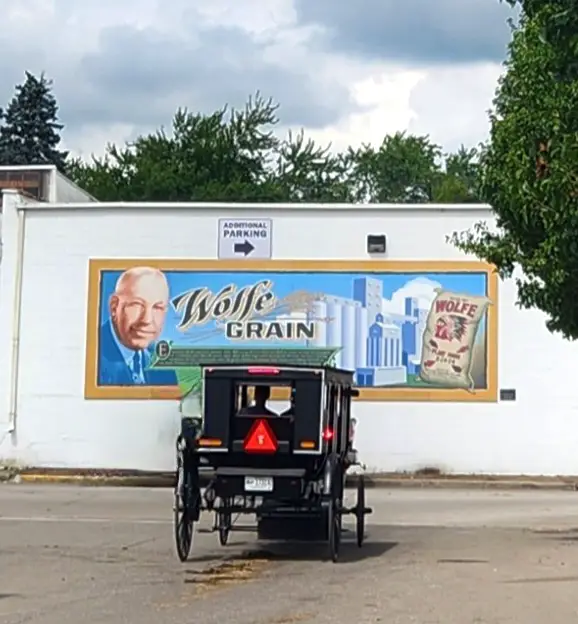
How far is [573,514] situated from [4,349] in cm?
1397

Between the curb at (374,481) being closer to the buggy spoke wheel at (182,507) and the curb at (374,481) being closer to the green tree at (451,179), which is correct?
the buggy spoke wheel at (182,507)

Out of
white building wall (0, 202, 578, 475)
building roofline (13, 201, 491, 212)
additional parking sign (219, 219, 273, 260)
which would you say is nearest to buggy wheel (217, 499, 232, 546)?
white building wall (0, 202, 578, 475)

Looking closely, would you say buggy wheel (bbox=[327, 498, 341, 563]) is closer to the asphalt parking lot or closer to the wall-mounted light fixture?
the asphalt parking lot

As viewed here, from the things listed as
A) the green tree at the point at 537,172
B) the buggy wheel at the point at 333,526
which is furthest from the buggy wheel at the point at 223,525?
the green tree at the point at 537,172

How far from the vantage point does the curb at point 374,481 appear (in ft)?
93.9

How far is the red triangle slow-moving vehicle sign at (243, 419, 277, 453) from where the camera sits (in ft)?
48.6

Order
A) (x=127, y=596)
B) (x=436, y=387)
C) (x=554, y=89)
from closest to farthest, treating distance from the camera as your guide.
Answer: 1. (x=127, y=596)
2. (x=554, y=89)
3. (x=436, y=387)

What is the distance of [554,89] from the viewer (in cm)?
1548

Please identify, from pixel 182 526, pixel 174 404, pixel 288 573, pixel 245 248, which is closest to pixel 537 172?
pixel 288 573

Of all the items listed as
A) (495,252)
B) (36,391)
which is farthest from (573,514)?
(36,391)

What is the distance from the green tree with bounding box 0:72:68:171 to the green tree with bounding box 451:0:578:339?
60.4 m

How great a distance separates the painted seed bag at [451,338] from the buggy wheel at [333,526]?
1533 cm

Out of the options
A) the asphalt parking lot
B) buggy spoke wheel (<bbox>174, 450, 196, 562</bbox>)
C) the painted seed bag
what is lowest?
the asphalt parking lot

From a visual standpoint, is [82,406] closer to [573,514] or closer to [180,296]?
[180,296]
